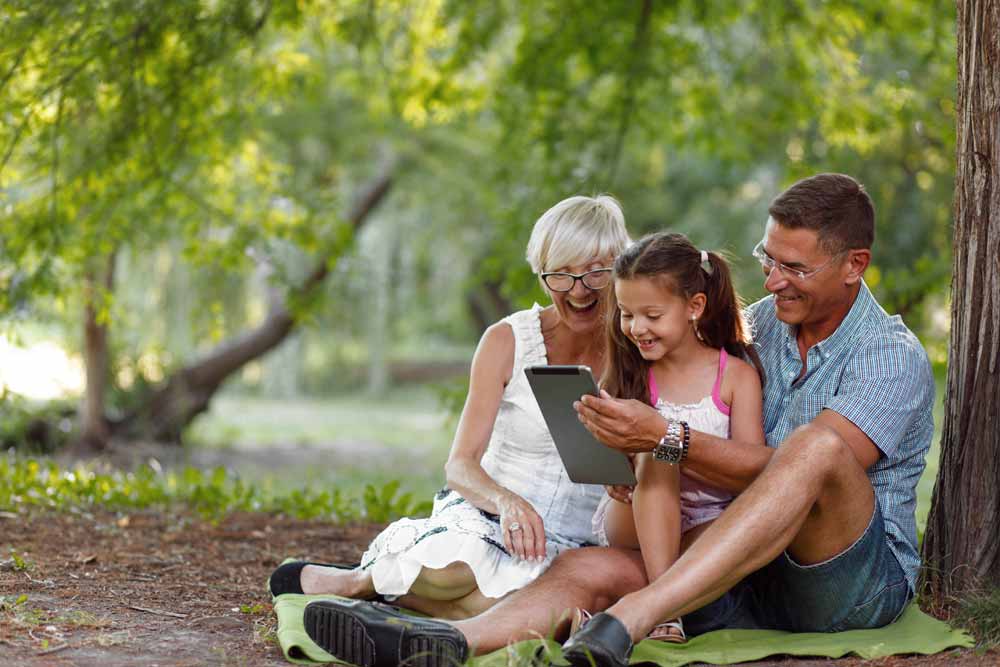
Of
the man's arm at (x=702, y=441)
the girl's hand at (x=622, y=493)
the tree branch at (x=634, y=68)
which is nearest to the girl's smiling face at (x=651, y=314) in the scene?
the man's arm at (x=702, y=441)

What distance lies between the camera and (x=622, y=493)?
325 centimetres

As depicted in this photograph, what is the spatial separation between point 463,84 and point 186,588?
6754 mm

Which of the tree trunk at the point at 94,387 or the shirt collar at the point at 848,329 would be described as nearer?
the shirt collar at the point at 848,329

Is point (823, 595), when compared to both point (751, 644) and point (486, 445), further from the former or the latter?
point (486, 445)

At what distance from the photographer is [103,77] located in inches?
212

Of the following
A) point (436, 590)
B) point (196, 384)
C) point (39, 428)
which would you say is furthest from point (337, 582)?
point (196, 384)

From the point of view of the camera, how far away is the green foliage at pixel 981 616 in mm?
3135

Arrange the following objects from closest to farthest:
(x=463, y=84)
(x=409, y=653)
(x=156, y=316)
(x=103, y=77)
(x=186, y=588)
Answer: (x=409, y=653) < (x=186, y=588) < (x=103, y=77) < (x=463, y=84) < (x=156, y=316)

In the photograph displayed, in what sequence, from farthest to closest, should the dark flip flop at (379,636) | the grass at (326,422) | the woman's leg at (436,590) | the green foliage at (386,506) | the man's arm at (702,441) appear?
the grass at (326,422) → the green foliage at (386,506) → the woman's leg at (436,590) → the man's arm at (702,441) → the dark flip flop at (379,636)

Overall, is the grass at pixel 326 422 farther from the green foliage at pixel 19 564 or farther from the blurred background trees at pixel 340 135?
the green foliage at pixel 19 564

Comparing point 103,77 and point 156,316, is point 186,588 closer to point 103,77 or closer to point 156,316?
point 103,77

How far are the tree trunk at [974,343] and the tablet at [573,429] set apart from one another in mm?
1085

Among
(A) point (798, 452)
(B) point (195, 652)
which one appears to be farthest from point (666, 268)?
(B) point (195, 652)

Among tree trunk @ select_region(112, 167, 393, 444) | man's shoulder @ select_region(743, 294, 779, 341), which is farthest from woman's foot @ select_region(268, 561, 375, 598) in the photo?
tree trunk @ select_region(112, 167, 393, 444)
